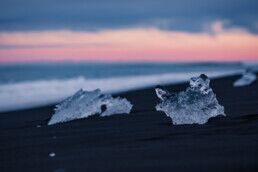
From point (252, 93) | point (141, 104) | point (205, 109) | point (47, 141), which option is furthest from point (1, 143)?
point (252, 93)

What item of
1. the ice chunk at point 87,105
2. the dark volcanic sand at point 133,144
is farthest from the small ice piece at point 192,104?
the ice chunk at point 87,105

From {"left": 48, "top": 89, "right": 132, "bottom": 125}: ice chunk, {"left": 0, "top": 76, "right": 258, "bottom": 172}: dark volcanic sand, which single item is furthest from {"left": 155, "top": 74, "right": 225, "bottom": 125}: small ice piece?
{"left": 48, "top": 89, "right": 132, "bottom": 125}: ice chunk

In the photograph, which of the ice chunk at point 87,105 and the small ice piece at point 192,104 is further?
the ice chunk at point 87,105

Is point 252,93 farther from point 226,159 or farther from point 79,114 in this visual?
point 226,159

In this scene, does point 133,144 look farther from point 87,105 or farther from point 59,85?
point 59,85

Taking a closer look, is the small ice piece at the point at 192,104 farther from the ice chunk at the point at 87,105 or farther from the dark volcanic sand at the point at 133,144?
the ice chunk at the point at 87,105

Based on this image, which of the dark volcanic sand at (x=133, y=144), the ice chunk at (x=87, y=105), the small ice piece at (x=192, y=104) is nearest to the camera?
the dark volcanic sand at (x=133, y=144)

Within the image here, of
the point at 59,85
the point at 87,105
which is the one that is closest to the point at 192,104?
the point at 87,105
